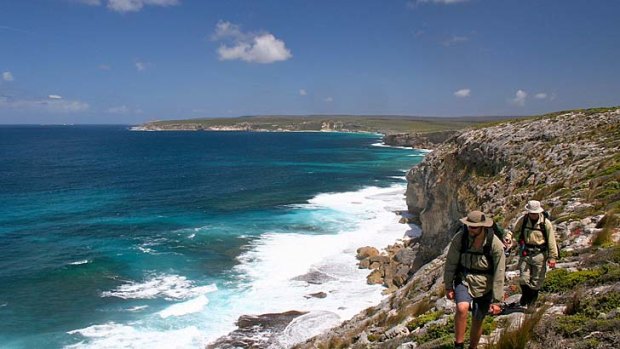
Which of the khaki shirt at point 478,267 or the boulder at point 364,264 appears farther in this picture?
the boulder at point 364,264

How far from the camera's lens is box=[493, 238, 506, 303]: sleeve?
301 inches

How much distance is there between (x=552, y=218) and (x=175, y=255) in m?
32.3

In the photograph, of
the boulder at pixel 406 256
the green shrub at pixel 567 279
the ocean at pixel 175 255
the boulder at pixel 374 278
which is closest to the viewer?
the green shrub at pixel 567 279

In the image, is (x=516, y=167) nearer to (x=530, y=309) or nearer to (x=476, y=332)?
(x=530, y=309)

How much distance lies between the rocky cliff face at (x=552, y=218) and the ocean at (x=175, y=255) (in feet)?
29.5

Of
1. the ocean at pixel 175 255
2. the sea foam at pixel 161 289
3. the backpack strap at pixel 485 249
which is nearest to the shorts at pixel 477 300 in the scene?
the backpack strap at pixel 485 249

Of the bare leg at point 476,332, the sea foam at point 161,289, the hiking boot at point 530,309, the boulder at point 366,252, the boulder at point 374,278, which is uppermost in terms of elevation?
the bare leg at point 476,332

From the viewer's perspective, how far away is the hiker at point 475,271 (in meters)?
7.67

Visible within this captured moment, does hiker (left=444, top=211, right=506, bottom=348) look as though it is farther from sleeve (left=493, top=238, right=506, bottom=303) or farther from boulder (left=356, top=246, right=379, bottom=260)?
boulder (left=356, top=246, right=379, bottom=260)

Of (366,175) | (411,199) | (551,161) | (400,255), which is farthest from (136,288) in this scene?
(366,175)

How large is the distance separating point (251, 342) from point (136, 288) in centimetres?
1253

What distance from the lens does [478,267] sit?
7.82 metres

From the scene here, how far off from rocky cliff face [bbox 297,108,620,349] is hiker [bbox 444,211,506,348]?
0.75 meters

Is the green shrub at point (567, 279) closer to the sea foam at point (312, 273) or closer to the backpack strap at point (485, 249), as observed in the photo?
the backpack strap at point (485, 249)
